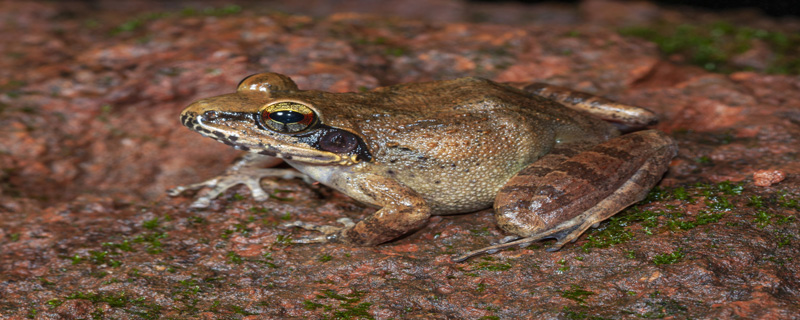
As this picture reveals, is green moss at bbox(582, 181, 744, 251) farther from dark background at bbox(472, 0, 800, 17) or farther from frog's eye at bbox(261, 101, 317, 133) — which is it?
dark background at bbox(472, 0, 800, 17)

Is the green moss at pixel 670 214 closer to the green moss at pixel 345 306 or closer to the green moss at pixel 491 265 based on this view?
the green moss at pixel 491 265

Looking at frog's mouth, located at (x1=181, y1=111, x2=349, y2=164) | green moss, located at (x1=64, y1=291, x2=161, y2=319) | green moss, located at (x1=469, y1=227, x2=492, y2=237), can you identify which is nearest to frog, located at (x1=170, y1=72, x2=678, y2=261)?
frog's mouth, located at (x1=181, y1=111, x2=349, y2=164)

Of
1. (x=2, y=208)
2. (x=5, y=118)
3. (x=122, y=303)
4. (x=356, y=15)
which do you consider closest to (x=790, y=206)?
(x=122, y=303)

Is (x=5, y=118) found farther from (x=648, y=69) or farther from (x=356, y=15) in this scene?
(x=648, y=69)

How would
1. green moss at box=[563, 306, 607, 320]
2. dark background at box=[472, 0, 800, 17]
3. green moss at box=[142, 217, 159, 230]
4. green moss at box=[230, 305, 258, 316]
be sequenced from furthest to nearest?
dark background at box=[472, 0, 800, 17] → green moss at box=[142, 217, 159, 230] → green moss at box=[230, 305, 258, 316] → green moss at box=[563, 306, 607, 320]

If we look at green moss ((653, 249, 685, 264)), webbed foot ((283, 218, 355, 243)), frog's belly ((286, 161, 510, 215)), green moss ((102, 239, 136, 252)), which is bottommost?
green moss ((102, 239, 136, 252))

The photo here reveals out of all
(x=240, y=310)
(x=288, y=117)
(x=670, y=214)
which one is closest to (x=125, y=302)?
(x=240, y=310)

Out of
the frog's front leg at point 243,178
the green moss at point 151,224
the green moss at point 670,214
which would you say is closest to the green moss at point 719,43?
the green moss at point 670,214
